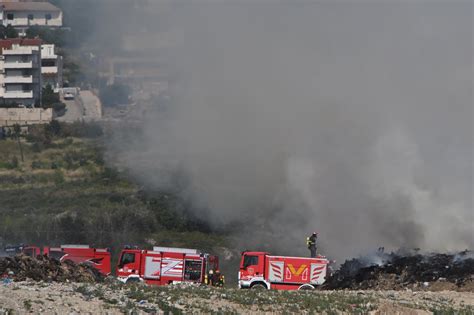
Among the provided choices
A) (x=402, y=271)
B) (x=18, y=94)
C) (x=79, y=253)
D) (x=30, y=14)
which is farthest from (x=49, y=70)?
(x=402, y=271)

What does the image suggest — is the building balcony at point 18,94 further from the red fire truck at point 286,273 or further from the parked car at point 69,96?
the red fire truck at point 286,273

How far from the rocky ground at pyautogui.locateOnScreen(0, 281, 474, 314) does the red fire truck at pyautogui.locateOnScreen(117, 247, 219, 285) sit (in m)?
8.40

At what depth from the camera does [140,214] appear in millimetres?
52094

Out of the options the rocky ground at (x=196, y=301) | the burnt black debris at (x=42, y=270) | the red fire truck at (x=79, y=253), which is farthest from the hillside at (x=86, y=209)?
the rocky ground at (x=196, y=301)

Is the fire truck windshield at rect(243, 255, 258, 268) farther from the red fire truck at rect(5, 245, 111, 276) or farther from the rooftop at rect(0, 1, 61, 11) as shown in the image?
the rooftop at rect(0, 1, 61, 11)

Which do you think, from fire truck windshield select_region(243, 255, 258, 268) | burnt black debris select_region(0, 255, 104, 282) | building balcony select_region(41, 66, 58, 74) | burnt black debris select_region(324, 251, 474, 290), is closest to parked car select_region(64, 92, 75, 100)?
building balcony select_region(41, 66, 58, 74)

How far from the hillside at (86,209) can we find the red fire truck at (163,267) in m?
8.92

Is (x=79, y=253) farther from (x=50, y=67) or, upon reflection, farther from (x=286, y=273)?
(x=50, y=67)

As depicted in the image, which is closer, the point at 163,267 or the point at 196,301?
the point at 196,301

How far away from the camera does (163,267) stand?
4044 centimetres

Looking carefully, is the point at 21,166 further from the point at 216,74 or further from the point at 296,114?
the point at 296,114

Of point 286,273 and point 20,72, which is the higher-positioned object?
point 20,72

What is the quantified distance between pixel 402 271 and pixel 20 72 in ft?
187

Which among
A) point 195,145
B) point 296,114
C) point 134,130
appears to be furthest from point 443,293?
point 134,130
